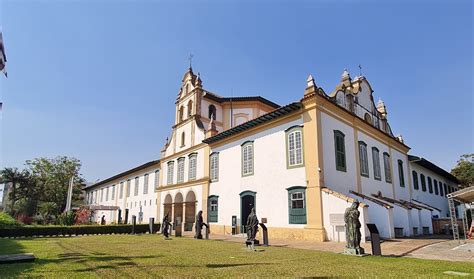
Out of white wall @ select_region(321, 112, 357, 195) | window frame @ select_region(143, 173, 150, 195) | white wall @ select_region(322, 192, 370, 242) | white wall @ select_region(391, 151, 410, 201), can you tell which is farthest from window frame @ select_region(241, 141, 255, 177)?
window frame @ select_region(143, 173, 150, 195)

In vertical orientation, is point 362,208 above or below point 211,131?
below

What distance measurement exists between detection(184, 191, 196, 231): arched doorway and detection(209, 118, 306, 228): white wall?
14.5ft

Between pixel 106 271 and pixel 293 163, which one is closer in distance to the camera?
pixel 106 271

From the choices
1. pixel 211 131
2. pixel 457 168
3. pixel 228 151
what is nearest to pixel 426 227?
pixel 228 151

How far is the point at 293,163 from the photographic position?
16516mm

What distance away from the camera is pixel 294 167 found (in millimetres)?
16359

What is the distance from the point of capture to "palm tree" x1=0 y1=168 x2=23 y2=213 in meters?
45.2

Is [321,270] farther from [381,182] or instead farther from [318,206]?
[381,182]

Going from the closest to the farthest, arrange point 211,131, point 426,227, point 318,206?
point 318,206, point 426,227, point 211,131

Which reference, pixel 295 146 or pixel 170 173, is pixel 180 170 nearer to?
pixel 170 173

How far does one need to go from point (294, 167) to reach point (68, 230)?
15891 millimetres

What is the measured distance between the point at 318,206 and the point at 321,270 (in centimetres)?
814

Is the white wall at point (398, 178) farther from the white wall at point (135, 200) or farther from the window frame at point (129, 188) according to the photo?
the window frame at point (129, 188)

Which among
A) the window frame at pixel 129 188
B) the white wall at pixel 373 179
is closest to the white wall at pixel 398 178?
the white wall at pixel 373 179
